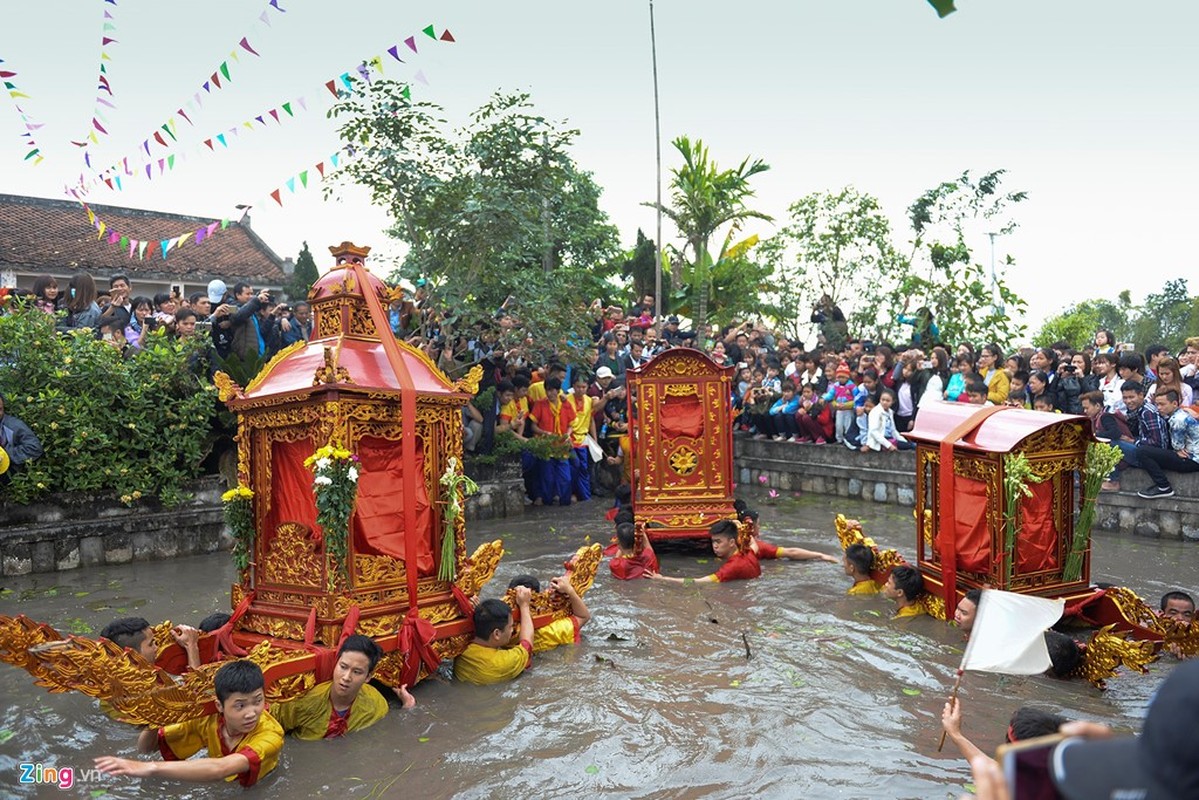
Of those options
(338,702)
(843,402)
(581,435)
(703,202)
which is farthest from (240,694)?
(703,202)

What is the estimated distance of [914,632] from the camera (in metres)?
7.46

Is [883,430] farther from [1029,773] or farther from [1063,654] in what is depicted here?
[1029,773]

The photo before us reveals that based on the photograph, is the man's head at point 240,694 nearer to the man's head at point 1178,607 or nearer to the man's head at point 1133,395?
the man's head at point 1178,607

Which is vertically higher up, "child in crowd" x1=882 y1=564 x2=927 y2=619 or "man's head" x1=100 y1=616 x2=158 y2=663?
"man's head" x1=100 y1=616 x2=158 y2=663

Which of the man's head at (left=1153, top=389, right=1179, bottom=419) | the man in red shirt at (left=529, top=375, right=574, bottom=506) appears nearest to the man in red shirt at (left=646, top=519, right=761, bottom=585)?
the man in red shirt at (left=529, top=375, right=574, bottom=506)

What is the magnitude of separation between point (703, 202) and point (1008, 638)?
20.7 m

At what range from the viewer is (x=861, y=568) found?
8.77 metres

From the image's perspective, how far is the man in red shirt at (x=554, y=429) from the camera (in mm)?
14930

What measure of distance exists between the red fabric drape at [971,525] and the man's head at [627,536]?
3660 mm

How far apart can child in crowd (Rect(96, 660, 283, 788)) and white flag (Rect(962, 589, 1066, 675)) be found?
11.5ft

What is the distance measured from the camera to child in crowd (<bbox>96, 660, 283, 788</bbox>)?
14.9 ft

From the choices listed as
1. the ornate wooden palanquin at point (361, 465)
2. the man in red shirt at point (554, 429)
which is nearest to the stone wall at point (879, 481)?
the man in red shirt at point (554, 429)

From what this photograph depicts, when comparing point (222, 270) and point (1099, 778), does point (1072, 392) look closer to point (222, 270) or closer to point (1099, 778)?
point (1099, 778)

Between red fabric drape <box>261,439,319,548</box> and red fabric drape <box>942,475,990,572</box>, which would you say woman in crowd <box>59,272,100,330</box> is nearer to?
red fabric drape <box>261,439,319,548</box>
